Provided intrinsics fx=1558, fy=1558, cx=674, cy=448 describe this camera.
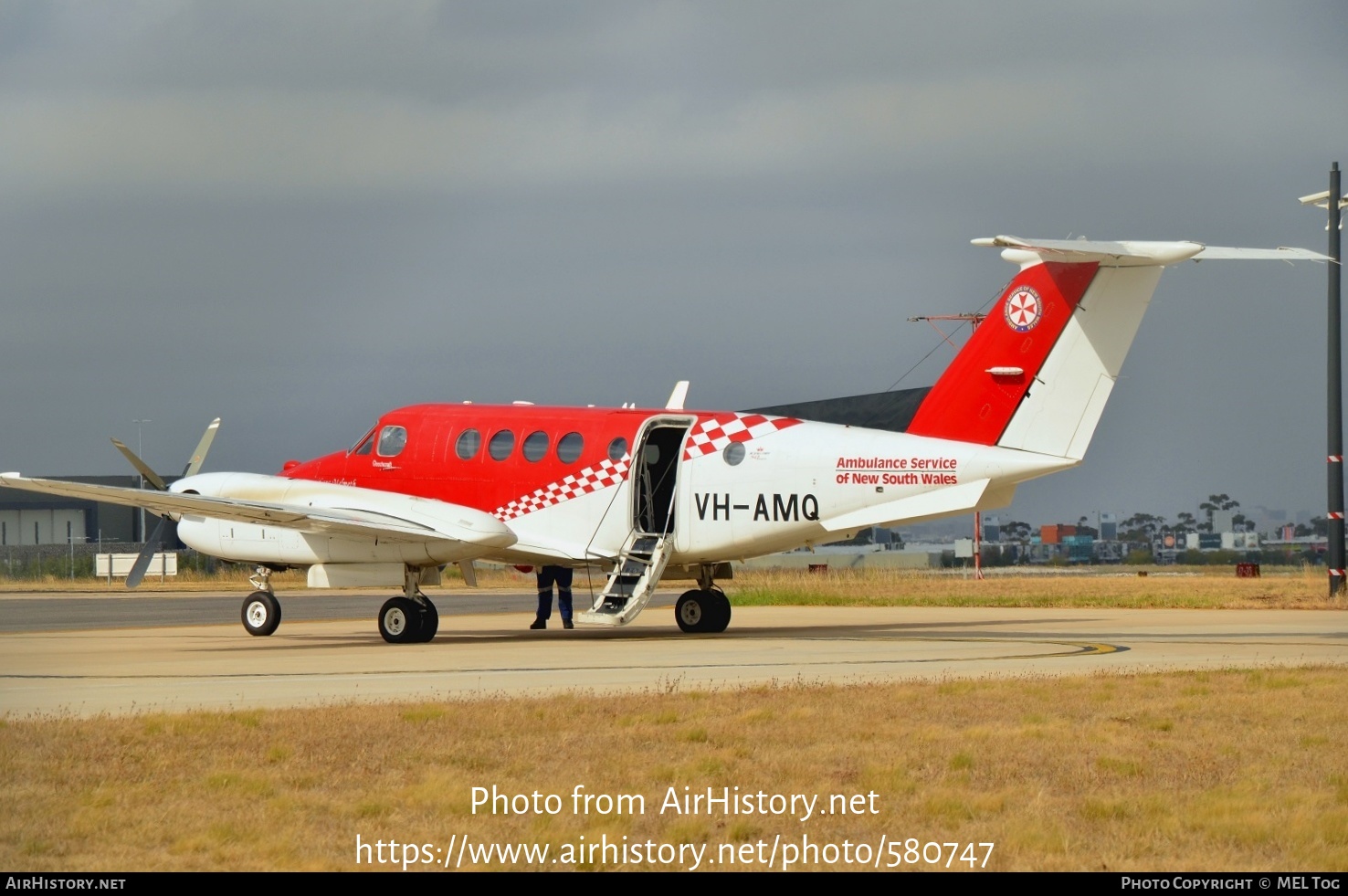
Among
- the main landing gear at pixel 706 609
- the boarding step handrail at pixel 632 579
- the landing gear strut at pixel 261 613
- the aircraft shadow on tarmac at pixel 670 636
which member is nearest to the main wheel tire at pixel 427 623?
the aircraft shadow on tarmac at pixel 670 636

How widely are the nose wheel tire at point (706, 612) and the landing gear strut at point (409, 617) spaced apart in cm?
467

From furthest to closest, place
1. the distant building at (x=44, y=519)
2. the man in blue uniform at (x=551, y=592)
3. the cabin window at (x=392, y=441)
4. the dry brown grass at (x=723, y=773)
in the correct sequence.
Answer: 1. the distant building at (x=44, y=519)
2. the man in blue uniform at (x=551, y=592)
3. the cabin window at (x=392, y=441)
4. the dry brown grass at (x=723, y=773)

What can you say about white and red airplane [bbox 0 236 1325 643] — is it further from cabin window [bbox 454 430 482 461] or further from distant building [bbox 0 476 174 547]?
distant building [bbox 0 476 174 547]

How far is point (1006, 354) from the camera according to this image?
23750mm

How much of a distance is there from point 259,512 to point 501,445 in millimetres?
4314

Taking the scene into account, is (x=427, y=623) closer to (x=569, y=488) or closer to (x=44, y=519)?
(x=569, y=488)

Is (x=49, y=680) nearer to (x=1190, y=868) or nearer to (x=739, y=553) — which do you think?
(x=739, y=553)

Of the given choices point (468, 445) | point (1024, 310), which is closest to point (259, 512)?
point (468, 445)

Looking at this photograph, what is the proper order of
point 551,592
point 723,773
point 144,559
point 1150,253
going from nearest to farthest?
point 723,773, point 1150,253, point 144,559, point 551,592

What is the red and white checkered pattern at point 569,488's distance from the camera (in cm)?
2573

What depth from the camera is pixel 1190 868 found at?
8.02 meters

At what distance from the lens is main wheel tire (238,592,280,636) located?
2616 cm

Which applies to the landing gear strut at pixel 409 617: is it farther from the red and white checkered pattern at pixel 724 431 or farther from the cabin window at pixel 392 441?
the red and white checkered pattern at pixel 724 431

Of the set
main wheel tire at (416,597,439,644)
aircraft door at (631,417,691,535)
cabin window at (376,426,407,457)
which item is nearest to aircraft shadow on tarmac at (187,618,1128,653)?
main wheel tire at (416,597,439,644)
